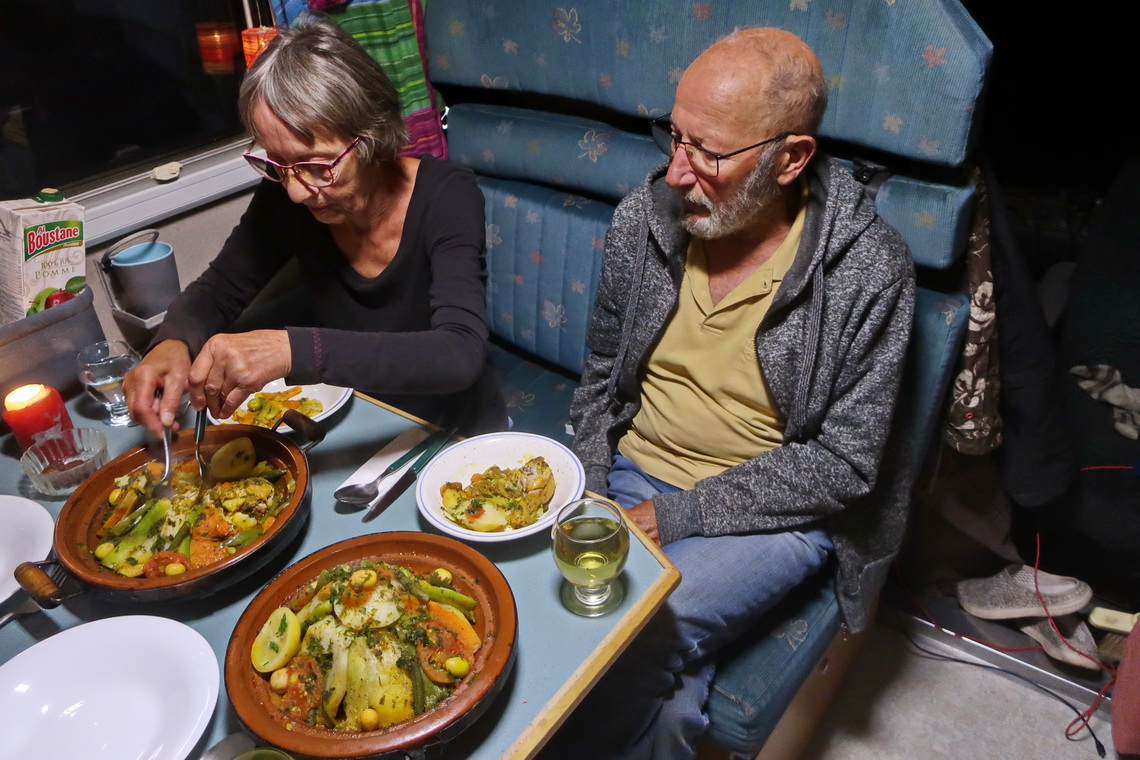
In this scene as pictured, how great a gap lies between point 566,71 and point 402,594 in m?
1.51

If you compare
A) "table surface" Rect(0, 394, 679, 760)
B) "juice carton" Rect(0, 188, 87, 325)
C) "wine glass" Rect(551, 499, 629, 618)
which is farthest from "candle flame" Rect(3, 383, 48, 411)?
"wine glass" Rect(551, 499, 629, 618)

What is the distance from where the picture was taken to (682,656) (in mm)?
1328

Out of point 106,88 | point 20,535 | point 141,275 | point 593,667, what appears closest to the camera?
point 593,667

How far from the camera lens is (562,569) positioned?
38.9 inches

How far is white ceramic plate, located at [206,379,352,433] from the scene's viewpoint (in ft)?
4.56

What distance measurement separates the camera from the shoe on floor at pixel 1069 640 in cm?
185

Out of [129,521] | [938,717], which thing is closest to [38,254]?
[129,521]

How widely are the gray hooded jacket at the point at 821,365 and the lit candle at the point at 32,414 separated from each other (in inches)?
40.8

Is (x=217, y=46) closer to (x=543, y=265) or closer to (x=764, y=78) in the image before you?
(x=543, y=265)

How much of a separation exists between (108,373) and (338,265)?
520 mm

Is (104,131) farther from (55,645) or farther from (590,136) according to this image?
(55,645)

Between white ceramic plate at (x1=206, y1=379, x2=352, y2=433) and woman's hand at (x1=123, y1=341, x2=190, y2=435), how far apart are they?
0.36 ft

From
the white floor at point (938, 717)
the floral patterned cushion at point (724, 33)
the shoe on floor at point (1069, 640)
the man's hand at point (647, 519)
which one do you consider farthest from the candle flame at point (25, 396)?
the shoe on floor at point (1069, 640)

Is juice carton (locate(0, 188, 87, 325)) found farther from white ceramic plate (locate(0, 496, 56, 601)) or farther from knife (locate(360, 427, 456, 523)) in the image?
knife (locate(360, 427, 456, 523))
